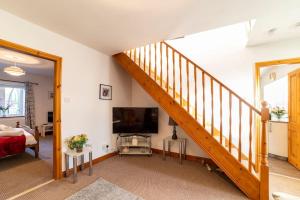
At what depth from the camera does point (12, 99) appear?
570cm

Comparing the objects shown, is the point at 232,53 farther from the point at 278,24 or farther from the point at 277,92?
the point at 277,92

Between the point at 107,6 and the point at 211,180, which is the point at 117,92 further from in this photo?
the point at 211,180

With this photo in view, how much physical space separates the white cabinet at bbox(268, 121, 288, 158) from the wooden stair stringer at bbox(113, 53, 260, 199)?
7.10ft

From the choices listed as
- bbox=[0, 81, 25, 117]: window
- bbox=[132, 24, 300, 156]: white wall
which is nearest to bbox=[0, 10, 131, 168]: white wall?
bbox=[132, 24, 300, 156]: white wall

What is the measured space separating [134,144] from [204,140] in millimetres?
1789

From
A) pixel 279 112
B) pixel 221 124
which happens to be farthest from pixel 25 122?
pixel 279 112

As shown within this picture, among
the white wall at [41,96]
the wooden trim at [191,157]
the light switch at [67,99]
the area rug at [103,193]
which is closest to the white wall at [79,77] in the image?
the light switch at [67,99]

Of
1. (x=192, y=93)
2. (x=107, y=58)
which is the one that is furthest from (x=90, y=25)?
(x=192, y=93)

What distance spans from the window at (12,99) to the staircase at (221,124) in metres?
4.80

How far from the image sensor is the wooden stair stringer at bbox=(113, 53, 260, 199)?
6.69ft

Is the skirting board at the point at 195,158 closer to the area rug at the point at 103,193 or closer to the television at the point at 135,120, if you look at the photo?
the television at the point at 135,120

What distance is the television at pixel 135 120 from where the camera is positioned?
363cm

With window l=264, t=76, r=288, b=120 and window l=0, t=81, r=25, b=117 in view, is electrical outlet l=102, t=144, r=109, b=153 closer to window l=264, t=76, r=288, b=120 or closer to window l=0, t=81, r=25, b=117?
window l=0, t=81, r=25, b=117

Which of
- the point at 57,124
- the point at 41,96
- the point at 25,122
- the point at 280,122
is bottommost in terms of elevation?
the point at 25,122
